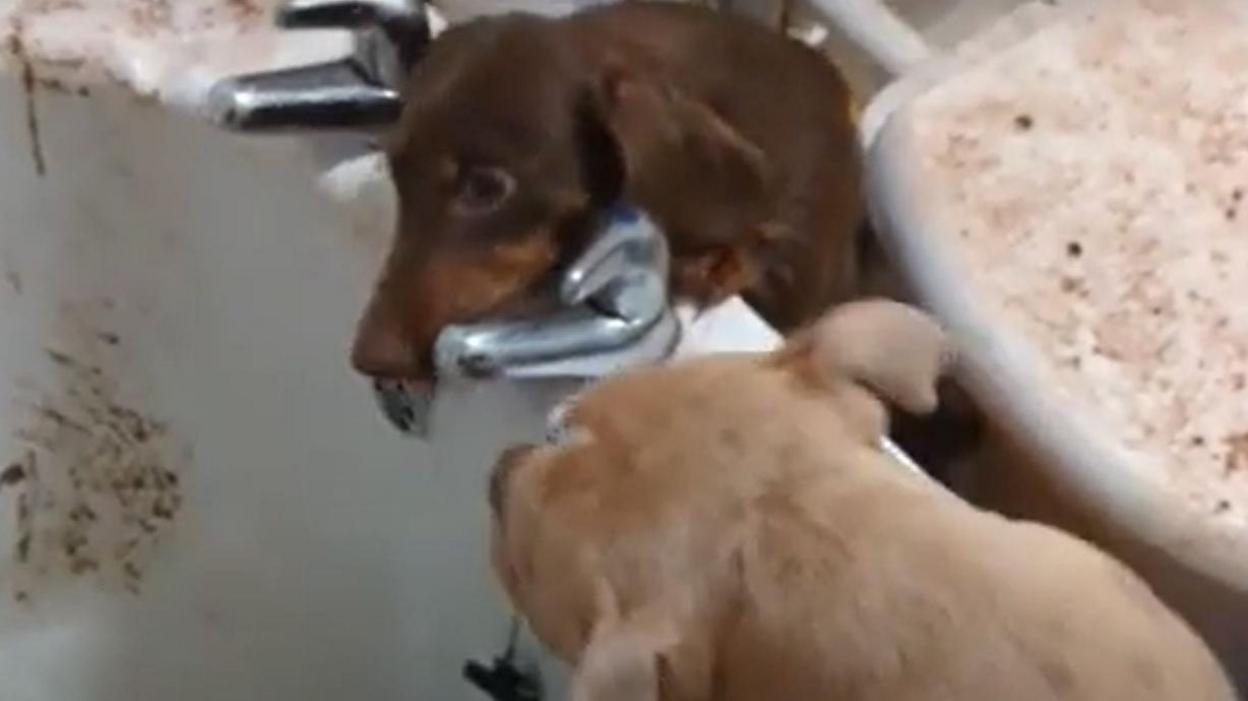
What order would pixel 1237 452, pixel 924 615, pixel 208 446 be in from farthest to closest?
pixel 208 446, pixel 1237 452, pixel 924 615

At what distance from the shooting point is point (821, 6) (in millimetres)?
1155

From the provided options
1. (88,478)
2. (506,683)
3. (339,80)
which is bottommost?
(88,478)

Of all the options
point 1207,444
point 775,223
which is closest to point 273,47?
point 775,223

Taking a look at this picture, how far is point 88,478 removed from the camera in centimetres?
122

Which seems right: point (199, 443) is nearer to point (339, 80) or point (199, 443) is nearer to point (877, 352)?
point (339, 80)

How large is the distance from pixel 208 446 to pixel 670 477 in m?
0.49

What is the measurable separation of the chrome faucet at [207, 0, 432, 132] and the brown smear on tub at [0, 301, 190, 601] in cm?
23

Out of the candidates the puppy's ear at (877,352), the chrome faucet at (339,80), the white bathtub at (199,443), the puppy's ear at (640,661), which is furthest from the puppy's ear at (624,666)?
the chrome faucet at (339,80)

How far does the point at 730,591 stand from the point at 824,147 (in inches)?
13.1

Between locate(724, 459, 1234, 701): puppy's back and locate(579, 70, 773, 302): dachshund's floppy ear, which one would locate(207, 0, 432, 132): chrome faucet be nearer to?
locate(579, 70, 773, 302): dachshund's floppy ear

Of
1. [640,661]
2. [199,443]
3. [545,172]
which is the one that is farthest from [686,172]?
[199,443]

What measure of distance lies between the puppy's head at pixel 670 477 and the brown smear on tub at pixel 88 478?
436mm

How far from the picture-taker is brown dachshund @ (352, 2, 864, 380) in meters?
0.94

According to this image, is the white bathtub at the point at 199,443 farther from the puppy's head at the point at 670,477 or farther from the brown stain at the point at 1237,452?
the brown stain at the point at 1237,452
